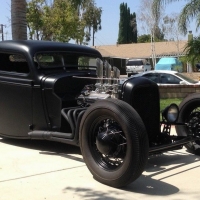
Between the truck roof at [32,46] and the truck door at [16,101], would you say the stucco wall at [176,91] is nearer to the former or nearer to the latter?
the truck roof at [32,46]

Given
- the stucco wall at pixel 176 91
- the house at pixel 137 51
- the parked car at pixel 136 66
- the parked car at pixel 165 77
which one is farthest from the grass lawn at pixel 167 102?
the house at pixel 137 51

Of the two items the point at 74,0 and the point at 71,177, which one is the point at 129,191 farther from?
the point at 74,0

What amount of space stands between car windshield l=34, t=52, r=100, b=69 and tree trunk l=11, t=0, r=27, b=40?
16.7 feet

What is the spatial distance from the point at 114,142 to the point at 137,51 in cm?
4442

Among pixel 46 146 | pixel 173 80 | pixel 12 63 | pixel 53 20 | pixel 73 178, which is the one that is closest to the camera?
pixel 73 178

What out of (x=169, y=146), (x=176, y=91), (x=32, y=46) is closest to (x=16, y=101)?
(x=32, y=46)

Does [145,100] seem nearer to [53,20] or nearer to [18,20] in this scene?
[18,20]

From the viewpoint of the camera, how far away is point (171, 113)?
5961mm

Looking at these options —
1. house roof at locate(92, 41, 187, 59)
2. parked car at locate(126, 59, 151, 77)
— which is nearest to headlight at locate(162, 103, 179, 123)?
parked car at locate(126, 59, 151, 77)

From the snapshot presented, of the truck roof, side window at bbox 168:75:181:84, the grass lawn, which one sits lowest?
the grass lawn

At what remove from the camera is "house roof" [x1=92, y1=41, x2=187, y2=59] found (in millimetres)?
44500

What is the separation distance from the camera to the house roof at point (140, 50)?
44.5 meters

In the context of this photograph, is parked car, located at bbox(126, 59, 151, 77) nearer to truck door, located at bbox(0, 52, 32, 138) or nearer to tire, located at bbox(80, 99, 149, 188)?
truck door, located at bbox(0, 52, 32, 138)

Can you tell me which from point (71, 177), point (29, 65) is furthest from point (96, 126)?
point (29, 65)
